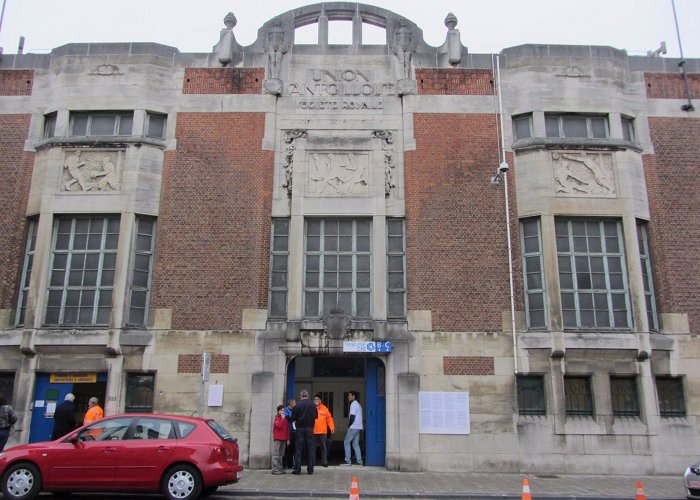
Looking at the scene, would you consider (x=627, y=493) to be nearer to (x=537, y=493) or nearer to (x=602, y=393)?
(x=537, y=493)

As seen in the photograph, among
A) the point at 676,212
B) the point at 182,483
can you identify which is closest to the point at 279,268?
the point at 182,483

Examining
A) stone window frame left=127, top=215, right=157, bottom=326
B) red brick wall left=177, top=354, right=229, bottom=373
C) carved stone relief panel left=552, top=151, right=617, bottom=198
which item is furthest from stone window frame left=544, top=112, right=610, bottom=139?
stone window frame left=127, top=215, right=157, bottom=326

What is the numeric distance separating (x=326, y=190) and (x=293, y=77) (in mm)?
3760

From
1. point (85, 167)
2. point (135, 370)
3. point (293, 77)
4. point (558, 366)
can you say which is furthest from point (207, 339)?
point (558, 366)

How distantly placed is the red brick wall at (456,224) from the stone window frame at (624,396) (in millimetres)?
3426

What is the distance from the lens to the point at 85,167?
16953 mm

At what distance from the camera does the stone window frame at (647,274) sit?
16.4 meters

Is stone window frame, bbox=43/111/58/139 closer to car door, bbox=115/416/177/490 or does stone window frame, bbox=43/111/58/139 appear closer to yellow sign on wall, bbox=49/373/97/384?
yellow sign on wall, bbox=49/373/97/384

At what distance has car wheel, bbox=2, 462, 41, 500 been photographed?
33.8ft

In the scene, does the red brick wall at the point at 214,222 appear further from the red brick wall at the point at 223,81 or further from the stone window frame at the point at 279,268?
the red brick wall at the point at 223,81

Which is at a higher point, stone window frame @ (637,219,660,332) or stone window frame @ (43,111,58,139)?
stone window frame @ (43,111,58,139)

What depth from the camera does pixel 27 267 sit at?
55.0ft

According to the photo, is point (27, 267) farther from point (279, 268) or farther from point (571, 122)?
point (571, 122)

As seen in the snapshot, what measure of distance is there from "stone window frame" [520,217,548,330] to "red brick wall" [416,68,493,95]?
4191 mm
